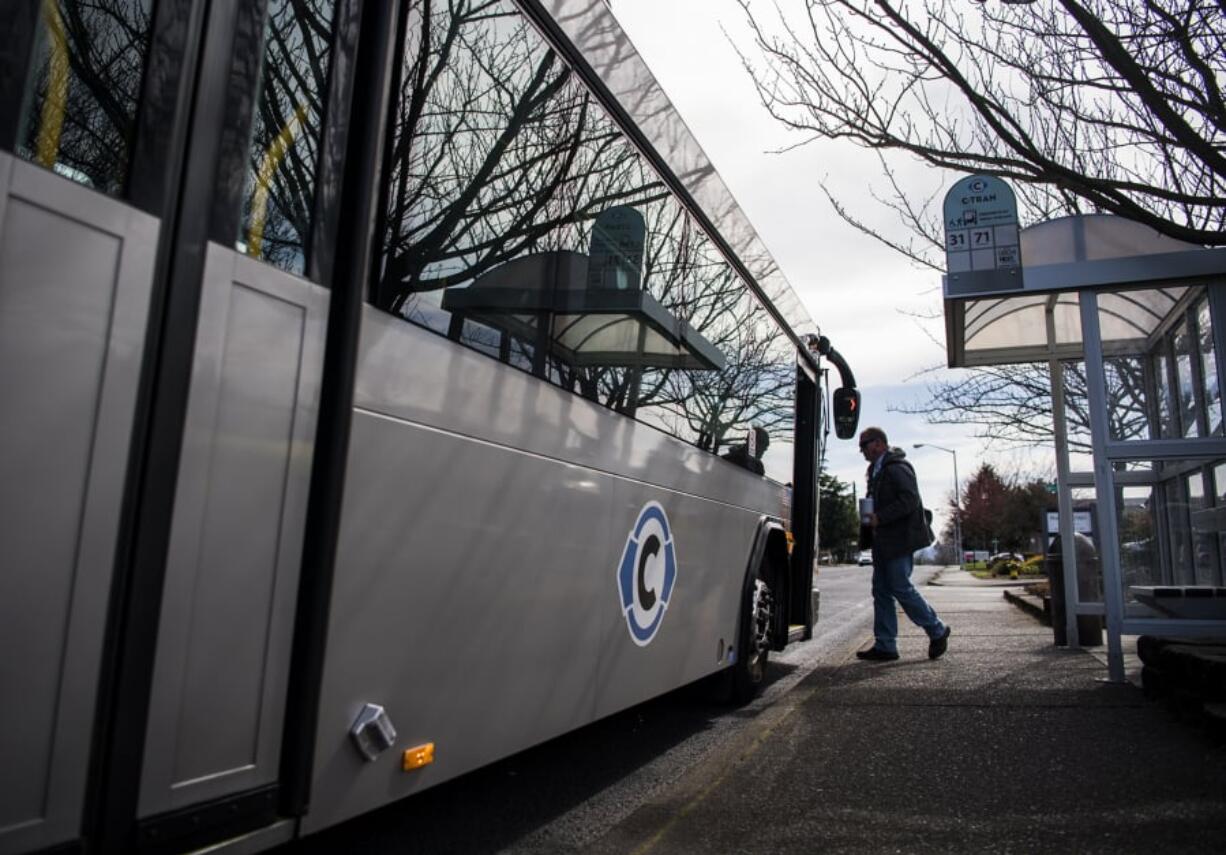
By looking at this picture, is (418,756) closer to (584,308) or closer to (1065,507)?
(584,308)

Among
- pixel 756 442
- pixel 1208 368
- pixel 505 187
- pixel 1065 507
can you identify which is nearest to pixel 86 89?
pixel 505 187

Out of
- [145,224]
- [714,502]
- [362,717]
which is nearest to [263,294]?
[145,224]

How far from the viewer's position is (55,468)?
5.56ft

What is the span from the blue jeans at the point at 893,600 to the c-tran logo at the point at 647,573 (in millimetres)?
4060

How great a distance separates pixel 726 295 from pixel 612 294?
1728mm

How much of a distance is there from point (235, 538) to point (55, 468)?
16.7 inches

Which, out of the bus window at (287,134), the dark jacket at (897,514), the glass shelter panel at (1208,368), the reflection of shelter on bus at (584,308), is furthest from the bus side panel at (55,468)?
the dark jacket at (897,514)

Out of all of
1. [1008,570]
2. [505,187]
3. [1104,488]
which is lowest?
[1008,570]

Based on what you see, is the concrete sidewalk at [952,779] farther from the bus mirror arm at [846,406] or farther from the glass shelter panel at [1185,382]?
the bus mirror arm at [846,406]

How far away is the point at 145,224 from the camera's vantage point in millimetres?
1889

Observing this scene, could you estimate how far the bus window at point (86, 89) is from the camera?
1.77m

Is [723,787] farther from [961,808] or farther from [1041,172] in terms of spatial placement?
[1041,172]

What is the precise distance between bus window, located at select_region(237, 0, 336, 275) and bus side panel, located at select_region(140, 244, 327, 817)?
9 cm

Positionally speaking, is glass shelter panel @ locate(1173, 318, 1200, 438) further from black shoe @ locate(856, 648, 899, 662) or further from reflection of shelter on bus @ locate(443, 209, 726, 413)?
reflection of shelter on bus @ locate(443, 209, 726, 413)
